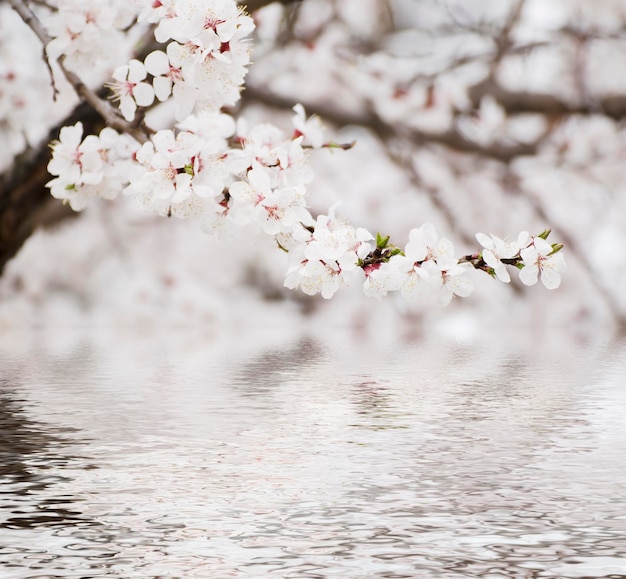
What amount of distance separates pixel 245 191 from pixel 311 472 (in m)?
0.25

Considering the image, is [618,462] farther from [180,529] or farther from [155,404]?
[155,404]

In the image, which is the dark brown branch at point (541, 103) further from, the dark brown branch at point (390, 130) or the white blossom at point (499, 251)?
the white blossom at point (499, 251)

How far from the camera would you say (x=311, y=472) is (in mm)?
966

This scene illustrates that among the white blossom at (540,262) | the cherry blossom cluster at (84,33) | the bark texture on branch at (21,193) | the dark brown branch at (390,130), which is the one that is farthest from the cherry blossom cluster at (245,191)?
the dark brown branch at (390,130)

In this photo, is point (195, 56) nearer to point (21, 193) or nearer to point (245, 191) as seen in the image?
point (245, 191)

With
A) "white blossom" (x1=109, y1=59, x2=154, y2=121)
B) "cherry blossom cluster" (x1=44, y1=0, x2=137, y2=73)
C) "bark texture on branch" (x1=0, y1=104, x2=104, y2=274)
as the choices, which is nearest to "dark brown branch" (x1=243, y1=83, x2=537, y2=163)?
"bark texture on branch" (x1=0, y1=104, x2=104, y2=274)

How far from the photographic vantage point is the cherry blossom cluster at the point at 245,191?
3.28ft

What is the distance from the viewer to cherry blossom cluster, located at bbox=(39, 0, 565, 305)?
1000mm

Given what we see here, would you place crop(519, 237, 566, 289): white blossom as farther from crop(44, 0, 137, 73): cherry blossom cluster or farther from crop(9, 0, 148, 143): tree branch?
crop(44, 0, 137, 73): cherry blossom cluster

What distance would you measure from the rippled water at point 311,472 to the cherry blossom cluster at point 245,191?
154mm

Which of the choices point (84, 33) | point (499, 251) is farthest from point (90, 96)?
point (499, 251)

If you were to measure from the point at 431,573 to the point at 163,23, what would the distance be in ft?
1.87

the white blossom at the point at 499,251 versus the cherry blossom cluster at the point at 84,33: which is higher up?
the cherry blossom cluster at the point at 84,33

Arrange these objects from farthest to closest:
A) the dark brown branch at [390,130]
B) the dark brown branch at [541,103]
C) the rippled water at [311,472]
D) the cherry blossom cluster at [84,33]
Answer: the dark brown branch at [541,103], the dark brown branch at [390,130], the cherry blossom cluster at [84,33], the rippled water at [311,472]
